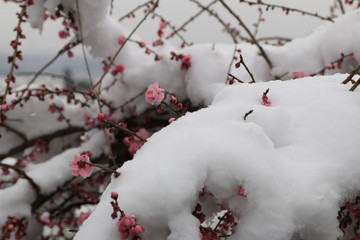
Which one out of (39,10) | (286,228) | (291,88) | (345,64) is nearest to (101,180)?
(39,10)

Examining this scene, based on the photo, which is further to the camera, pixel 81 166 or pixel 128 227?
pixel 81 166

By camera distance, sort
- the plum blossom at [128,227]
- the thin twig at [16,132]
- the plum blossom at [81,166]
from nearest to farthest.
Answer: the plum blossom at [128,227], the plum blossom at [81,166], the thin twig at [16,132]

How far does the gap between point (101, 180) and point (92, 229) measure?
90.2 inches

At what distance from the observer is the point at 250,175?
95 cm

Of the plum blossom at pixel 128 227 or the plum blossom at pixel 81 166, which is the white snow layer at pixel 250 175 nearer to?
the plum blossom at pixel 128 227

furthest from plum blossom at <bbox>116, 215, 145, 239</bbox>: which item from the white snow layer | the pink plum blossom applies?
the pink plum blossom

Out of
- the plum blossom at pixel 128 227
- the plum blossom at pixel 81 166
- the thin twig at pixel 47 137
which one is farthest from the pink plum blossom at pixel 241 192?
the thin twig at pixel 47 137

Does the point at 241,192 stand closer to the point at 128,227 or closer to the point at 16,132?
the point at 128,227

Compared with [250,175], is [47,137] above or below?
above

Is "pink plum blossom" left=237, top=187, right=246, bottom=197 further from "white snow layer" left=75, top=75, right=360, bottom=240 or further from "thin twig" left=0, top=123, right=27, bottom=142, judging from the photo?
"thin twig" left=0, top=123, right=27, bottom=142

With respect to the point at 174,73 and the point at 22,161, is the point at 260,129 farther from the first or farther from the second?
the point at 22,161

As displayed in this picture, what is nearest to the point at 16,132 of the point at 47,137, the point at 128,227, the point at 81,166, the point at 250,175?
the point at 47,137

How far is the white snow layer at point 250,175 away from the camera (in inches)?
36.7

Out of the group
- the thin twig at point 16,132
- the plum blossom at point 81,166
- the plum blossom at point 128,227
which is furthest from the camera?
the thin twig at point 16,132
